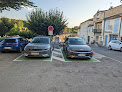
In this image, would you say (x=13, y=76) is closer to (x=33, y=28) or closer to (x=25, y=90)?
(x=25, y=90)

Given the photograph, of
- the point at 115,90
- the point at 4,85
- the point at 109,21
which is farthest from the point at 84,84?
the point at 109,21

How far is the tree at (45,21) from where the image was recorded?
1769 centimetres

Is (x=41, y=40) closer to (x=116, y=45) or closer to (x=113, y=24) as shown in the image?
(x=116, y=45)

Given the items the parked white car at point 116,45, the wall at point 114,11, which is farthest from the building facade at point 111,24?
the parked white car at point 116,45

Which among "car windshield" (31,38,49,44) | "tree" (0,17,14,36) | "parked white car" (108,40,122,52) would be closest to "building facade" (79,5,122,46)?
"parked white car" (108,40,122,52)

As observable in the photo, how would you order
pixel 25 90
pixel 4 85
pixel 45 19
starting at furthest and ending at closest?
pixel 45 19, pixel 4 85, pixel 25 90

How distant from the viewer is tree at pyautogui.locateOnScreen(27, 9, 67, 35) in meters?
17.7

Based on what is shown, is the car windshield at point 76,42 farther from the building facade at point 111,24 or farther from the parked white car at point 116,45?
the building facade at point 111,24

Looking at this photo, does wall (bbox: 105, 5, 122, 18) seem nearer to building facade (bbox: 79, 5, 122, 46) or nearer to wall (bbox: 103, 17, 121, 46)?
building facade (bbox: 79, 5, 122, 46)

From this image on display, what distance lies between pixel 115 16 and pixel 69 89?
21.4 meters

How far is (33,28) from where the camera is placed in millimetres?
18438

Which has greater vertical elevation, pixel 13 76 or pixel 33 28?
pixel 33 28

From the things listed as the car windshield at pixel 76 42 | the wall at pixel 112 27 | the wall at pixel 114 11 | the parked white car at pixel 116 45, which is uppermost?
the wall at pixel 114 11

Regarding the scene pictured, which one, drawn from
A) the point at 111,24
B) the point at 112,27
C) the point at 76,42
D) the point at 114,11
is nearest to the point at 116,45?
the point at 112,27
